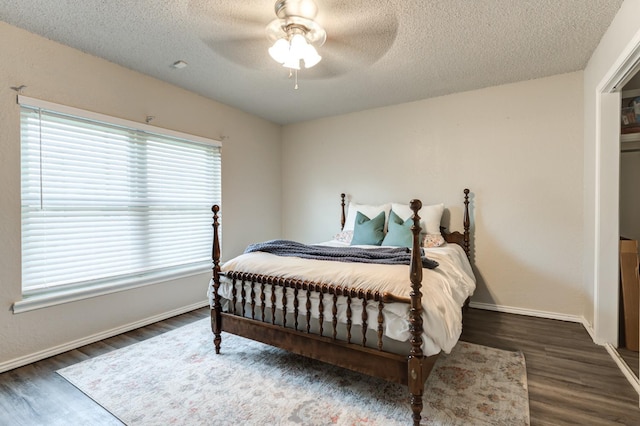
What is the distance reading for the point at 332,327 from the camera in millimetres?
1884

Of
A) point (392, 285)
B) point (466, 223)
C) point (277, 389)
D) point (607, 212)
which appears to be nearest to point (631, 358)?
point (607, 212)

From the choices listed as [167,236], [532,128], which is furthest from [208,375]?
[532,128]

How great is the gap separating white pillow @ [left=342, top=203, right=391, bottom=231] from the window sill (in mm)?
2048

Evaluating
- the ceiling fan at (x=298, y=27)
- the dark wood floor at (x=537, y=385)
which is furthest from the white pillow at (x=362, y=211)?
the ceiling fan at (x=298, y=27)

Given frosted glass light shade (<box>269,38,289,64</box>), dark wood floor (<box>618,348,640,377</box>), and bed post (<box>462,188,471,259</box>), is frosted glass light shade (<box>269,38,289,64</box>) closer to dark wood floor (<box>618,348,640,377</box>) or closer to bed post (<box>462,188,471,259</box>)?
bed post (<box>462,188,471,259</box>)

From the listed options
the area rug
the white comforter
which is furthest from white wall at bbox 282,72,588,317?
the white comforter

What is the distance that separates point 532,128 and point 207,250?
3.82m

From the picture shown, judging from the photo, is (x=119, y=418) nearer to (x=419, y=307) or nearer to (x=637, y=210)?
(x=419, y=307)

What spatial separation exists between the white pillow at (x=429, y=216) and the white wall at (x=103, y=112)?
6.70ft

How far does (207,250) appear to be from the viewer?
12.1 ft

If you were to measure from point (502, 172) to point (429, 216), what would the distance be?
90 cm

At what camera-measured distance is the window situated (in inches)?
91.8

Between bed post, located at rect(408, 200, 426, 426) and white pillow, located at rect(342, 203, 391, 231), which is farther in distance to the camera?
white pillow, located at rect(342, 203, 391, 231)

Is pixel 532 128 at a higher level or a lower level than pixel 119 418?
higher
